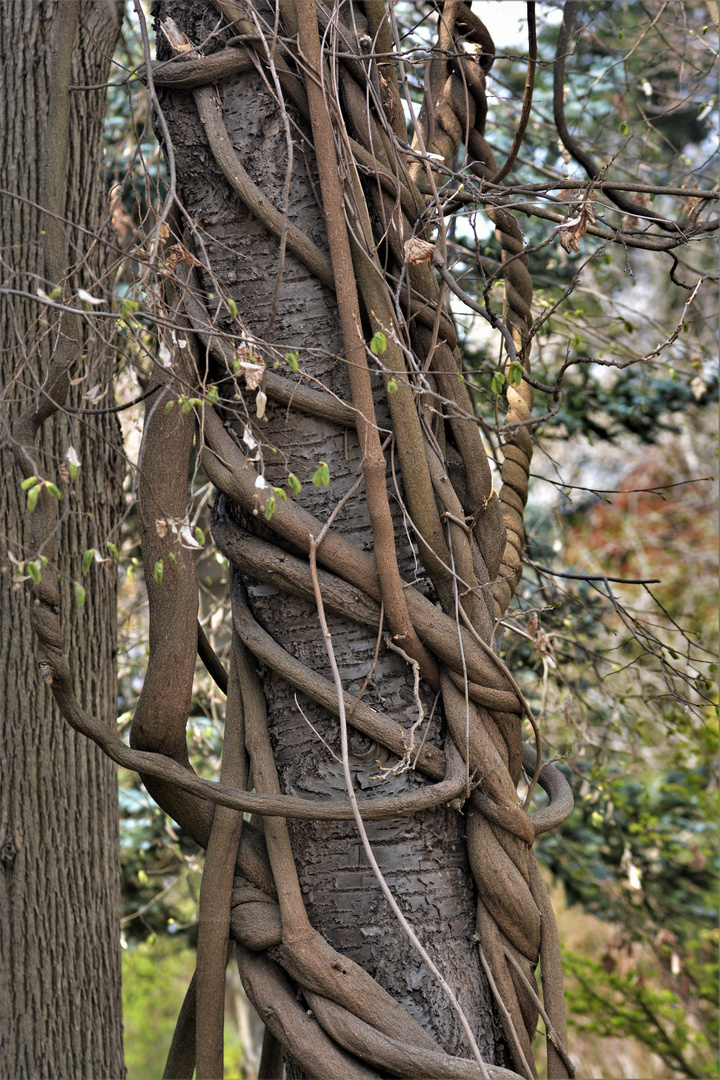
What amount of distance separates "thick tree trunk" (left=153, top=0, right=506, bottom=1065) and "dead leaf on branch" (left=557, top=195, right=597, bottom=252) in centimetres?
34

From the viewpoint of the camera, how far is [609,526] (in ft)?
24.3

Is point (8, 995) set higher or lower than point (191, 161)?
lower

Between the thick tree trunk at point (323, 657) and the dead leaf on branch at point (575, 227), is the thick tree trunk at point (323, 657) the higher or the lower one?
the lower one

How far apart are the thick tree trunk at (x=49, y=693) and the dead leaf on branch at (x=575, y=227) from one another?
757 millimetres

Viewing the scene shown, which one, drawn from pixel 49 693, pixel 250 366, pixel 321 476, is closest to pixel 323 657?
pixel 321 476

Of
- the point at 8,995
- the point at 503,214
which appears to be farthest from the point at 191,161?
the point at 8,995

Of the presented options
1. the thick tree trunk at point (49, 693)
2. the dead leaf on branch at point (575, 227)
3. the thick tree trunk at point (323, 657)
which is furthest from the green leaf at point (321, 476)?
the thick tree trunk at point (49, 693)

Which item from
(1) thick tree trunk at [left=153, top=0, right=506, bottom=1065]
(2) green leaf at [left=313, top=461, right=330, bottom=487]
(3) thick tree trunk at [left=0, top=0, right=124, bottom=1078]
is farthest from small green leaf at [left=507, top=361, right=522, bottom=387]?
(3) thick tree trunk at [left=0, top=0, right=124, bottom=1078]

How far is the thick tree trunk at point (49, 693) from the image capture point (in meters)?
1.54

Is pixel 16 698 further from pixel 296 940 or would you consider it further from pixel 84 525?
pixel 296 940

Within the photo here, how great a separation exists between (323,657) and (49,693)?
85cm

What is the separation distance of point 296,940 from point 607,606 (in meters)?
2.14

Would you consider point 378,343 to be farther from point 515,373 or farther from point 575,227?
point 575,227

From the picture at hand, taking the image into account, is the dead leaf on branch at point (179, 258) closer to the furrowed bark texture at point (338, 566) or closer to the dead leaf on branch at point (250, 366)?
the furrowed bark texture at point (338, 566)
